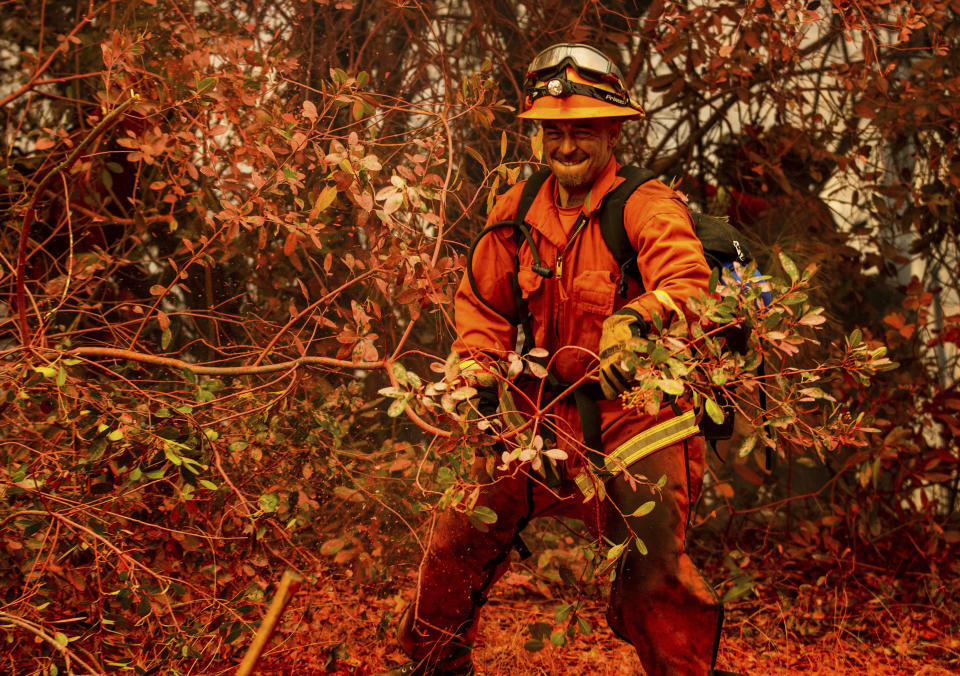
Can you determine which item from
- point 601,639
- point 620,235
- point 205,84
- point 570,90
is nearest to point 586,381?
point 620,235

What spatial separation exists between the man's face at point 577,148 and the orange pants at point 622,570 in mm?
776

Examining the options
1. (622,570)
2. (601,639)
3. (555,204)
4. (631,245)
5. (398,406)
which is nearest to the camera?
(398,406)

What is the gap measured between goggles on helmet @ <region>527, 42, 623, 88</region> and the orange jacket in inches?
9.6

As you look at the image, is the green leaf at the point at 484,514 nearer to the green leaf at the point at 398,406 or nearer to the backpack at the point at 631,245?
the green leaf at the point at 398,406

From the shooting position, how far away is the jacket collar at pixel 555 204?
2.51m

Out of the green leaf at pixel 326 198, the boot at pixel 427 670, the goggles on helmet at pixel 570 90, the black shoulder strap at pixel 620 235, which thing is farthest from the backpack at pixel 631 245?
the boot at pixel 427 670

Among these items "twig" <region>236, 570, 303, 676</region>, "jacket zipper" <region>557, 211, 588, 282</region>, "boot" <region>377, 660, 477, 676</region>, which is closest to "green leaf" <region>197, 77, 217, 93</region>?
"jacket zipper" <region>557, 211, 588, 282</region>

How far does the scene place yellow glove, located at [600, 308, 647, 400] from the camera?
7.01 ft

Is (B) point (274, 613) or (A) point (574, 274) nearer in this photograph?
(B) point (274, 613)

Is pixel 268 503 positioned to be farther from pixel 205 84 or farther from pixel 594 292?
pixel 205 84

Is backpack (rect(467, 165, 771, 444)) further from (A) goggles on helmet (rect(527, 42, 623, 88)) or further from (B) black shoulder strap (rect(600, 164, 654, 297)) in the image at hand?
(A) goggles on helmet (rect(527, 42, 623, 88))

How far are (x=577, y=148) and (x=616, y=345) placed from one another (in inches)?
25.1

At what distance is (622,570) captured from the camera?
7.74 feet

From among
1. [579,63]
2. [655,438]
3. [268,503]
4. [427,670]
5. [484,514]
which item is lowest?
[427,670]
